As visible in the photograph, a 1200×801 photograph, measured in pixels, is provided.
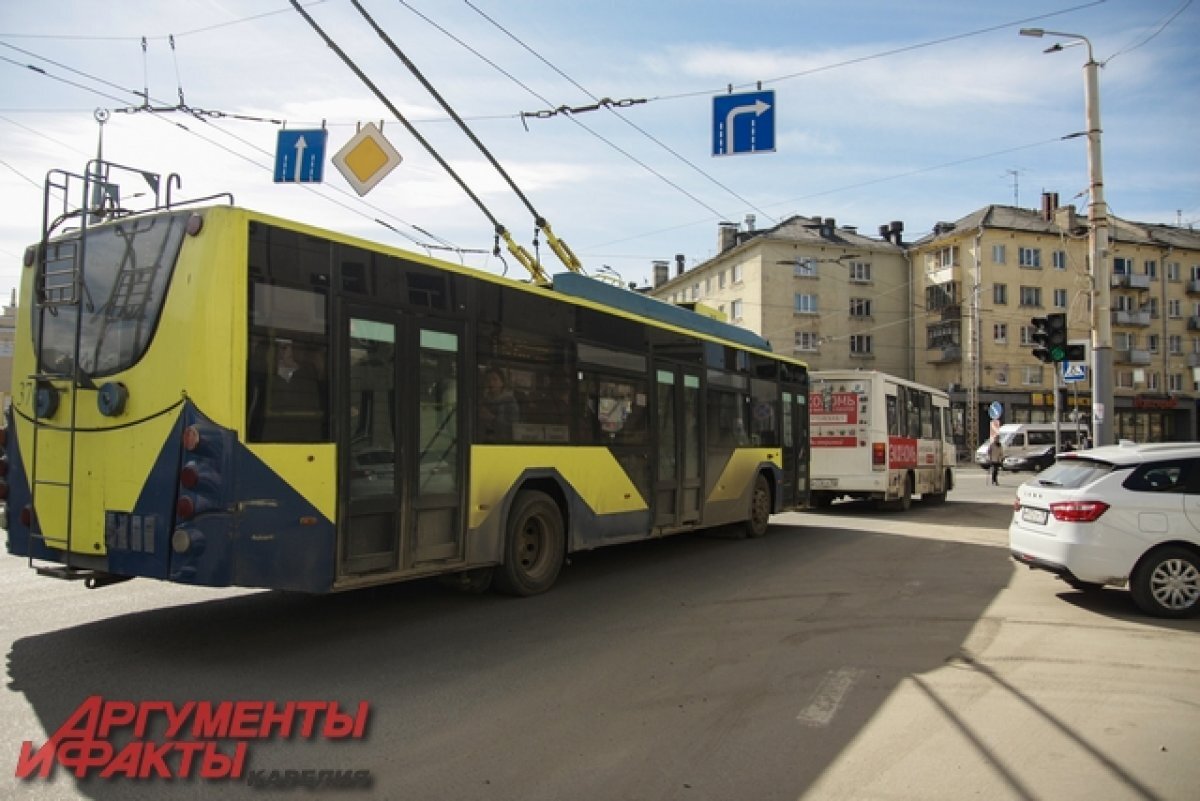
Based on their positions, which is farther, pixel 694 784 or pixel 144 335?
Answer: pixel 144 335

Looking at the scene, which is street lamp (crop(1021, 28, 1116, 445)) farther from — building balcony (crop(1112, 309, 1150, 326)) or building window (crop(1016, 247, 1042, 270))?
building balcony (crop(1112, 309, 1150, 326))

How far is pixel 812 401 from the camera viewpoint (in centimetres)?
1820

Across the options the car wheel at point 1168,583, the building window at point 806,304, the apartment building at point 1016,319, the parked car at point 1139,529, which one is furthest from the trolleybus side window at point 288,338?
the apartment building at point 1016,319

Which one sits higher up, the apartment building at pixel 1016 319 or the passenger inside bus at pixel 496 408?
the apartment building at pixel 1016 319

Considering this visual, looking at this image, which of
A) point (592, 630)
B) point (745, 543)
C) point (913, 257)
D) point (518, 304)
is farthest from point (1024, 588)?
point (913, 257)

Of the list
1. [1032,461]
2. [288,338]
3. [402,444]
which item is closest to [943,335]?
[1032,461]

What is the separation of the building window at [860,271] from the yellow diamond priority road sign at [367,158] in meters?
53.8

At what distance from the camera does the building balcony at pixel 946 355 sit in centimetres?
5789

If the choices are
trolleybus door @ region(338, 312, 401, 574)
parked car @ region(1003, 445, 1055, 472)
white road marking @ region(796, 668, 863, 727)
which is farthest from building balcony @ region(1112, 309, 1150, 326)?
trolleybus door @ region(338, 312, 401, 574)

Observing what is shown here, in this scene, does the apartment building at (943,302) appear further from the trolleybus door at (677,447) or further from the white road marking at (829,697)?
the white road marking at (829,697)

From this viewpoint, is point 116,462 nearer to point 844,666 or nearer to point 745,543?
point 844,666

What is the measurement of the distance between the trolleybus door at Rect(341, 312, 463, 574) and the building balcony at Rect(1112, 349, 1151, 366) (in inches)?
2768

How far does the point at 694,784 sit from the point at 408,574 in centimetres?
330

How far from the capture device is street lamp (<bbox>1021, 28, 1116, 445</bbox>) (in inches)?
544
